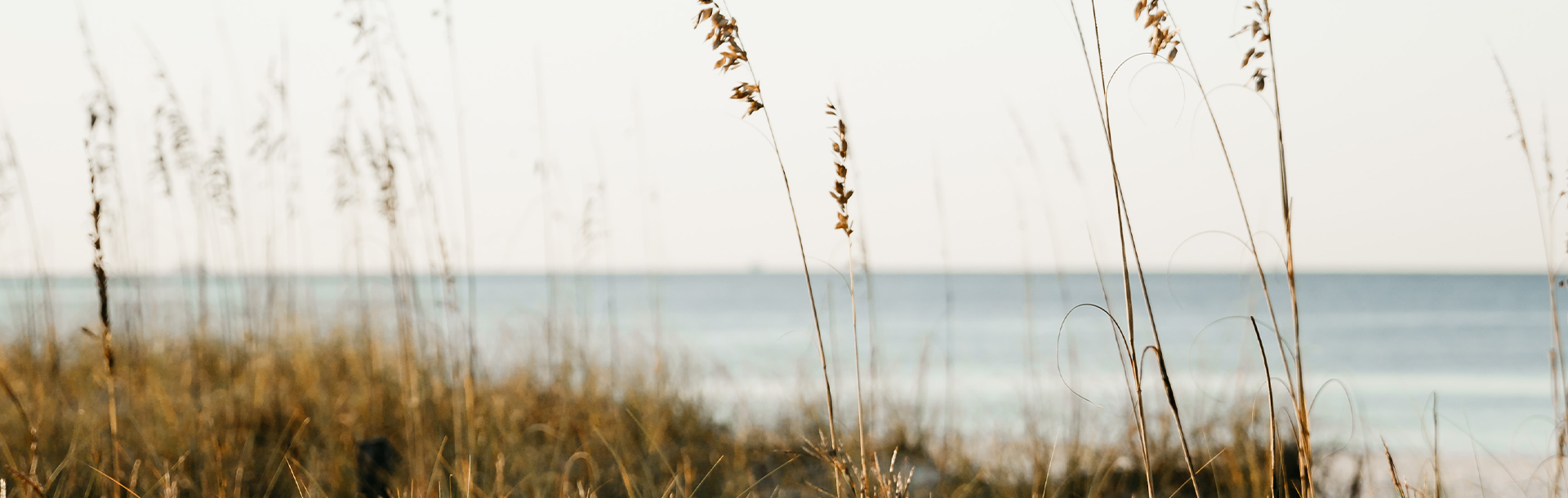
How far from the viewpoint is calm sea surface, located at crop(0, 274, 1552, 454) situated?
2816 millimetres

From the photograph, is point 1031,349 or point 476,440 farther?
point 1031,349

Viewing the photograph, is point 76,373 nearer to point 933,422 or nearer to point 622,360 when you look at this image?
point 622,360

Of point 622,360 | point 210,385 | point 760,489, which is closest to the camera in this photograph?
point 760,489

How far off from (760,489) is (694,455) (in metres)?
0.34

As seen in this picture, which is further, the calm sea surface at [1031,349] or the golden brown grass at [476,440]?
the calm sea surface at [1031,349]

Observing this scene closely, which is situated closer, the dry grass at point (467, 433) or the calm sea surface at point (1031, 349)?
the dry grass at point (467, 433)

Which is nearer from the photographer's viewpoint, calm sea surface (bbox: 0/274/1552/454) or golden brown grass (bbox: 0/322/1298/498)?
golden brown grass (bbox: 0/322/1298/498)

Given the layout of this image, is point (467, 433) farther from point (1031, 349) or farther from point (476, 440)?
point (1031, 349)

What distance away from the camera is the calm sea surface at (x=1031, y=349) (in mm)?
2816

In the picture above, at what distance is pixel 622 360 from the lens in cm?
352

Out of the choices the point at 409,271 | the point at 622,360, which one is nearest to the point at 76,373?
the point at 622,360

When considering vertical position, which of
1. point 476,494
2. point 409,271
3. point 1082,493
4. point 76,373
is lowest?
point 1082,493

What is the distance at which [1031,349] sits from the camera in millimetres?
2316

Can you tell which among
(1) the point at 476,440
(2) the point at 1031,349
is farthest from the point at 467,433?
(2) the point at 1031,349
